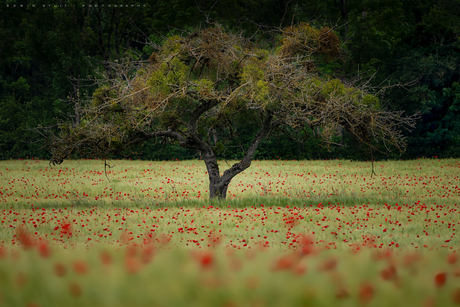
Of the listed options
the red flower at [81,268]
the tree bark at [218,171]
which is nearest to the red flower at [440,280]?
the red flower at [81,268]

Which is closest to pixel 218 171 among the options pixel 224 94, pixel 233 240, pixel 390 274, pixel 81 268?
pixel 224 94

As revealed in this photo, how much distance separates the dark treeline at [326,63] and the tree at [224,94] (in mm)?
14889

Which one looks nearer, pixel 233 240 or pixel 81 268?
pixel 81 268

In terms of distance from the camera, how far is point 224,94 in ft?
41.8

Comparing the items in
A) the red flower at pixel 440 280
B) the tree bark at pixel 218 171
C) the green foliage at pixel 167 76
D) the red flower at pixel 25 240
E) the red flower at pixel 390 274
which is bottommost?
the tree bark at pixel 218 171

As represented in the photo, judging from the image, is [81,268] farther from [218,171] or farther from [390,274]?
[218,171]

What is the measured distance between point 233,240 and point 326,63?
2521cm

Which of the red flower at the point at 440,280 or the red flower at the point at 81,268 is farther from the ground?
the red flower at the point at 81,268

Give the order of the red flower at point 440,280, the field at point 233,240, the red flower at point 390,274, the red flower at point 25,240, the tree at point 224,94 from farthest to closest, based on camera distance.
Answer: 1. the tree at point 224,94
2. the red flower at point 25,240
3. the red flower at point 390,274
4. the red flower at point 440,280
5. the field at point 233,240

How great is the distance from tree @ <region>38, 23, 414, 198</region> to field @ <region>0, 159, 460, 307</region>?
85.8 inches

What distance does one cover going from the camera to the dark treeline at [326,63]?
99.0 feet

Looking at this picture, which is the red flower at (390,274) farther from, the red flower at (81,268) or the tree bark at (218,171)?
the tree bark at (218,171)

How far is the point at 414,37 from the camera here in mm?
32156

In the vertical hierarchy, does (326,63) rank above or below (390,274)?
above
